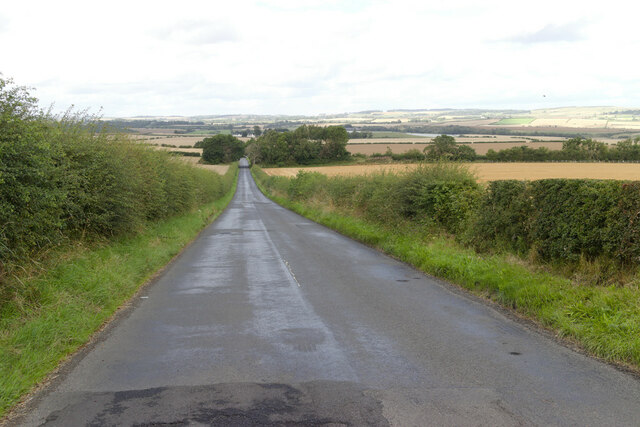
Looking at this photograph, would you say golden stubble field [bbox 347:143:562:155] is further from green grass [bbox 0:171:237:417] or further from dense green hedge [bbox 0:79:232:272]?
green grass [bbox 0:171:237:417]

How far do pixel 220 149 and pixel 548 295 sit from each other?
146 meters

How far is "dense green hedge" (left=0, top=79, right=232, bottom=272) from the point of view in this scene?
814 cm

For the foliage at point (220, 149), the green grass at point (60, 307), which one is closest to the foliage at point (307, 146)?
the foliage at point (220, 149)

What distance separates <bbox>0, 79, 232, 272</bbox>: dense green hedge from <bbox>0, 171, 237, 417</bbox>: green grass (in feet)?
1.97

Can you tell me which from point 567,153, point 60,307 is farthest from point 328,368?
point 567,153

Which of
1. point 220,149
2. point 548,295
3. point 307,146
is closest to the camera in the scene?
point 548,295

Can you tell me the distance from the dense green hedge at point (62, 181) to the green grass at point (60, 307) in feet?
1.97

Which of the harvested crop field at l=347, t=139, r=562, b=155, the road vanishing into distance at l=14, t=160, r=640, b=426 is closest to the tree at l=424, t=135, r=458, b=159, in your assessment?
the harvested crop field at l=347, t=139, r=562, b=155

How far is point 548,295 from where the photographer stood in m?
9.11

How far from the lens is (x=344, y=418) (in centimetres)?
482

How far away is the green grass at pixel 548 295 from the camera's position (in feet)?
22.8

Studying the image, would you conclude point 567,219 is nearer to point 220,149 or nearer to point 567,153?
point 567,153

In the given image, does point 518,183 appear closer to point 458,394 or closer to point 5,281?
point 458,394

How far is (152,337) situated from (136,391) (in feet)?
7.60
